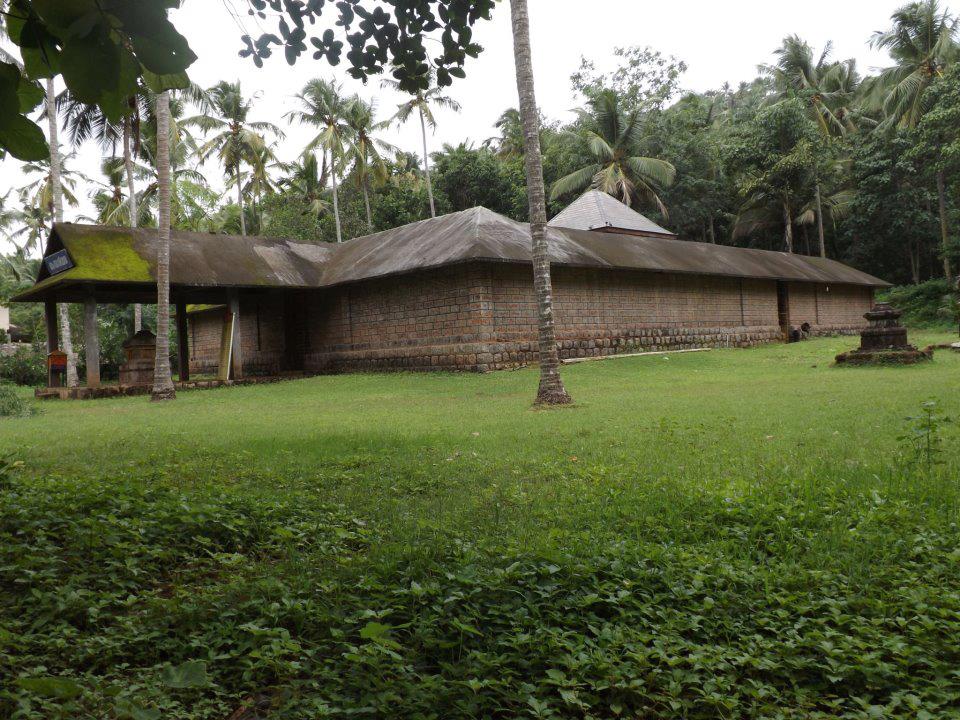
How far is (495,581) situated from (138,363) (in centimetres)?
1990

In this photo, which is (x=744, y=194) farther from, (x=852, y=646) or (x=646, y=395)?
(x=852, y=646)

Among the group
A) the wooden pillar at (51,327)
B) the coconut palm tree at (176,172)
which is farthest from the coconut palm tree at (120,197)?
the wooden pillar at (51,327)

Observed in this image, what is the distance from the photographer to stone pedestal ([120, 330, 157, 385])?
2067 cm

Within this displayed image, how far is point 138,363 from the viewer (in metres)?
20.8

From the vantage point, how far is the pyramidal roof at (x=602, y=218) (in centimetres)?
3219

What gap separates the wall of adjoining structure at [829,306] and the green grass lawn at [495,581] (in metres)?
24.9

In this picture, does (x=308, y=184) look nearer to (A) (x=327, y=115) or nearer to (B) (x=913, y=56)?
(A) (x=327, y=115)

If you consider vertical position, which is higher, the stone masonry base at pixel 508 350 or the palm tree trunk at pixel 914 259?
the palm tree trunk at pixel 914 259

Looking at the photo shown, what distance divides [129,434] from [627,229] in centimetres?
2598

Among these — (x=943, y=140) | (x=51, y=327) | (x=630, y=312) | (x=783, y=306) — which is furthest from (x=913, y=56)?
(x=51, y=327)

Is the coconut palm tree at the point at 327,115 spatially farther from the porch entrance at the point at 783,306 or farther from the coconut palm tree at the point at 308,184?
the porch entrance at the point at 783,306

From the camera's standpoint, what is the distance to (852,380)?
553 inches

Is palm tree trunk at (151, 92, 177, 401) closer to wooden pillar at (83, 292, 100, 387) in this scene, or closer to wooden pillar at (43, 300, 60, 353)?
wooden pillar at (83, 292, 100, 387)

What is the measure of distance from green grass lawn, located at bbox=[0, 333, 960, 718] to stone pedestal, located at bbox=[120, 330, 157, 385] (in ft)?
45.1
